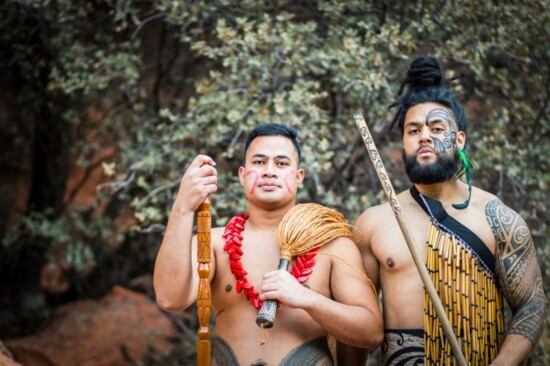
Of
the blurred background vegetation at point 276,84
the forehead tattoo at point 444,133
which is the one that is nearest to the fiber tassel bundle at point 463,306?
the forehead tattoo at point 444,133

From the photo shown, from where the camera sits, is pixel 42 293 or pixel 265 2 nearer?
pixel 265 2

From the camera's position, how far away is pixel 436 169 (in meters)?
3.51

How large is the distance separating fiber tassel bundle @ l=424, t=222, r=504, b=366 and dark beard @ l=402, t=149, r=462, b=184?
303 millimetres

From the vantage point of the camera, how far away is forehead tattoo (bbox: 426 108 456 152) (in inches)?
139

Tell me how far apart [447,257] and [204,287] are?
45.9 inches

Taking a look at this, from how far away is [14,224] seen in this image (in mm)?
8328

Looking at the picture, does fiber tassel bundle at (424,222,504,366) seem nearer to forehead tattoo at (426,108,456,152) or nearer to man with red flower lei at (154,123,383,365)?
man with red flower lei at (154,123,383,365)

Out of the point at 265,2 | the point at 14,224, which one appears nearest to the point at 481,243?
the point at 265,2

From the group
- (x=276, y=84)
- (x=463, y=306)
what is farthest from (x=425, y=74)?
(x=276, y=84)

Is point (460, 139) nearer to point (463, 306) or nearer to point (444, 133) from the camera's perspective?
point (444, 133)

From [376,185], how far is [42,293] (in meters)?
4.71

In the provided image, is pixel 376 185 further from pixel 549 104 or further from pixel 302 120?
pixel 549 104

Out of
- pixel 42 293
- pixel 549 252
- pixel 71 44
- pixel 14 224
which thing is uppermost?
pixel 71 44

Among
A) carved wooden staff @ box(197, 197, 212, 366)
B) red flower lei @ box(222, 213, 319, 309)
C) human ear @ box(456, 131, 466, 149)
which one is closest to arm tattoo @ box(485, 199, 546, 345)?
human ear @ box(456, 131, 466, 149)
